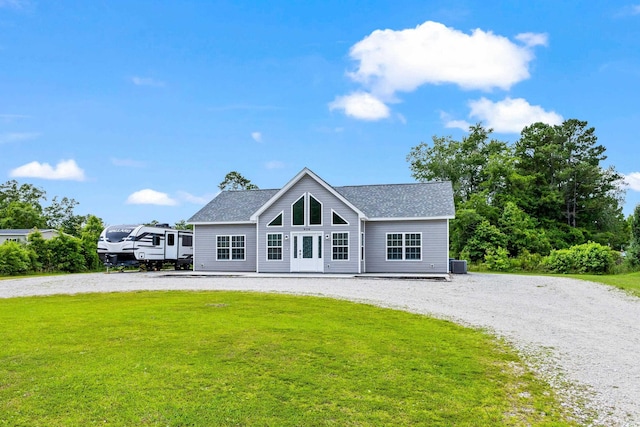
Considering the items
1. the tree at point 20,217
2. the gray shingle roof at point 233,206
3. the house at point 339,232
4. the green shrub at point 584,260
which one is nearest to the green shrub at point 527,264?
the green shrub at point 584,260

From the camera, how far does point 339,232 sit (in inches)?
945

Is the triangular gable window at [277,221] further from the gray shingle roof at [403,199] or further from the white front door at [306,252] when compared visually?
the gray shingle roof at [403,199]

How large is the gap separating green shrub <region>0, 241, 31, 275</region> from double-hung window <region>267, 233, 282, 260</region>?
1479 cm

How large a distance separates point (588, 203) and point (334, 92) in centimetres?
2980

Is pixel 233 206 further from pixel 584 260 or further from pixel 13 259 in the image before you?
pixel 584 260

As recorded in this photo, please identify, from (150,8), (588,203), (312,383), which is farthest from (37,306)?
(588,203)

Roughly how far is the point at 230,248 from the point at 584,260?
20620mm

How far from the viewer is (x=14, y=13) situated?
65.6ft

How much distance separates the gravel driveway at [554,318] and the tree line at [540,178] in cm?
2245

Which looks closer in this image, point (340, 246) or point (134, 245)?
point (340, 246)

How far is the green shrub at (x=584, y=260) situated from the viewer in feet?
89.2

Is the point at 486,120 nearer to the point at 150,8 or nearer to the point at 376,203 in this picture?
the point at 376,203

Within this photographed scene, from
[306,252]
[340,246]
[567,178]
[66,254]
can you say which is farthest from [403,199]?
[567,178]

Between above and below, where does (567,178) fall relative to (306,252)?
above
